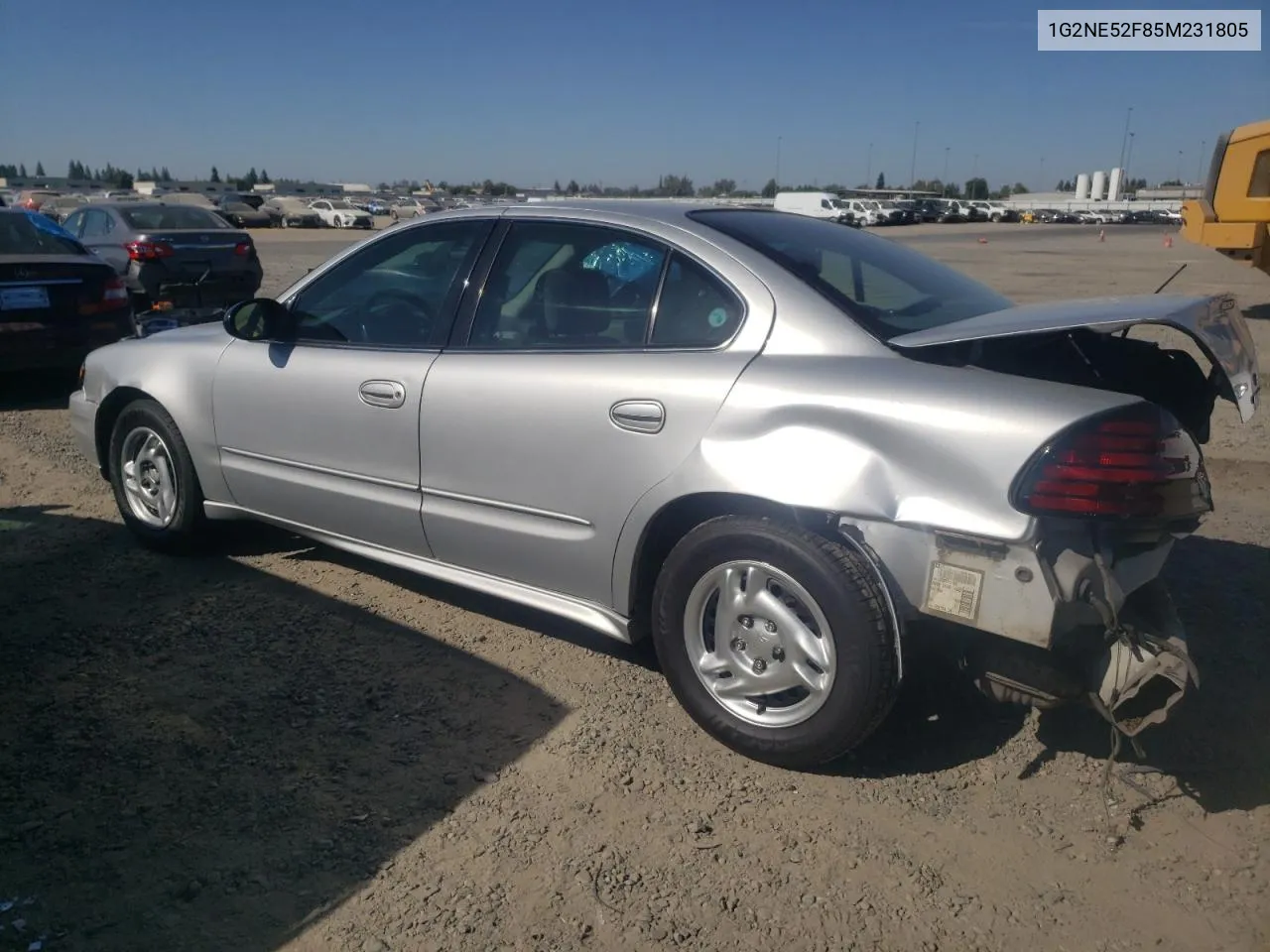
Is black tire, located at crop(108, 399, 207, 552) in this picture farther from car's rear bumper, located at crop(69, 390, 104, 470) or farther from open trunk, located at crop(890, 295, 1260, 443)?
open trunk, located at crop(890, 295, 1260, 443)

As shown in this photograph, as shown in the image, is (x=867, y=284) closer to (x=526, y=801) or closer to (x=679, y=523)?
(x=679, y=523)

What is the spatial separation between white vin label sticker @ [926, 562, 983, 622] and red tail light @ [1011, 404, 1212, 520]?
9.0 inches

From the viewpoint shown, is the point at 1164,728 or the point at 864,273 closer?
the point at 1164,728

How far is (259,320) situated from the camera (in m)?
4.33

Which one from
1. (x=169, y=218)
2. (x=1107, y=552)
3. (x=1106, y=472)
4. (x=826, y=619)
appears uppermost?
(x=169, y=218)

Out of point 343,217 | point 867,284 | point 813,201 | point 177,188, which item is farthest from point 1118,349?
point 177,188

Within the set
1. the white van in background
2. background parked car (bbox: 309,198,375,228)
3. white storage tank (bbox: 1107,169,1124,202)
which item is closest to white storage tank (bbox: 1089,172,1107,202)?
white storage tank (bbox: 1107,169,1124,202)

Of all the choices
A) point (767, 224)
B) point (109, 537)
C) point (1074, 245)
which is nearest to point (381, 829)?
point (767, 224)

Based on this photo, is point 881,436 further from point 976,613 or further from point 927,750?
point 927,750

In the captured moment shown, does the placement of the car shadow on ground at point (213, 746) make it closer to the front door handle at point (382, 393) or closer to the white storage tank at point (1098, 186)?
the front door handle at point (382, 393)

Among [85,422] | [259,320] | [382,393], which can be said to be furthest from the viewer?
[85,422]

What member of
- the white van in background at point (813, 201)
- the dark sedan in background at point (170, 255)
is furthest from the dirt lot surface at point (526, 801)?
the white van in background at point (813, 201)

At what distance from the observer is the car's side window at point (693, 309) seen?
328cm

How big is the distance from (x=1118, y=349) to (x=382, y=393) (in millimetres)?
2526
